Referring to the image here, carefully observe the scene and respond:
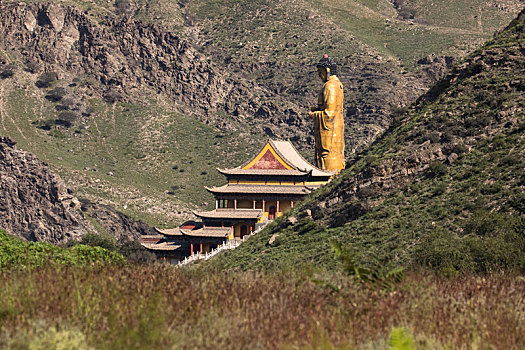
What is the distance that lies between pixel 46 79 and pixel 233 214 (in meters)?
75.3

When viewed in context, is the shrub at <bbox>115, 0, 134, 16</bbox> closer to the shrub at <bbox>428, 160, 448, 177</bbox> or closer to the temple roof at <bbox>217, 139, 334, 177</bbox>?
the temple roof at <bbox>217, 139, 334, 177</bbox>

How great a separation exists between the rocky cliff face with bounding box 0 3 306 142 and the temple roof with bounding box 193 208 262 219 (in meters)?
66.6

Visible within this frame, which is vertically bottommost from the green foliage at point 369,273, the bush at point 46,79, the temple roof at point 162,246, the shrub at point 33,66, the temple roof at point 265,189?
the temple roof at point 162,246

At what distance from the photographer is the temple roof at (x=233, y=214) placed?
78.8 m

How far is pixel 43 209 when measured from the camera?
10219 centimetres

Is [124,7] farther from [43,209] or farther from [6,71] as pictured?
[43,209]

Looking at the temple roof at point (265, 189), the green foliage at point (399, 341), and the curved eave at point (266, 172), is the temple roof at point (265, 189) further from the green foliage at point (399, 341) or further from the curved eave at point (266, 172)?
the green foliage at point (399, 341)

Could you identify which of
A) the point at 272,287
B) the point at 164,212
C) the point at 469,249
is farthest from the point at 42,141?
the point at 272,287

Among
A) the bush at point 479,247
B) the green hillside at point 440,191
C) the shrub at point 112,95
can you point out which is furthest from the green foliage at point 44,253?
the shrub at point 112,95

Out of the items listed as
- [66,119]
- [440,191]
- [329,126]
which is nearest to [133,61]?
[66,119]

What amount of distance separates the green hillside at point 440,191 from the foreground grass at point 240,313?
15.1m

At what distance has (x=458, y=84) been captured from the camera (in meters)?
66.3

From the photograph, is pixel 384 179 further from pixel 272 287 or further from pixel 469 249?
pixel 272 287

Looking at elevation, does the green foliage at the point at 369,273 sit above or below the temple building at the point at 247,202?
above
